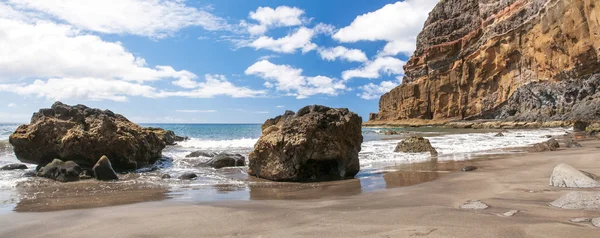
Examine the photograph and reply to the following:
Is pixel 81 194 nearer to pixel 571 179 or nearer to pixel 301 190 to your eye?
pixel 301 190

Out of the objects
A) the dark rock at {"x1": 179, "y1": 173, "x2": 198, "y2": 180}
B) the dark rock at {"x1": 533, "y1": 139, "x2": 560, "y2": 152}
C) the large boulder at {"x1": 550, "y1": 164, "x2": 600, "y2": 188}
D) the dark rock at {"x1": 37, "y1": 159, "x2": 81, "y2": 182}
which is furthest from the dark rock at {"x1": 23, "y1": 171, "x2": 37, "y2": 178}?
the dark rock at {"x1": 533, "y1": 139, "x2": 560, "y2": 152}

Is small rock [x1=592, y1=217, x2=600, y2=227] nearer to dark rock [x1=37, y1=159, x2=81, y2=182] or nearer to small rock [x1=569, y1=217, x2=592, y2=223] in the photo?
small rock [x1=569, y1=217, x2=592, y2=223]

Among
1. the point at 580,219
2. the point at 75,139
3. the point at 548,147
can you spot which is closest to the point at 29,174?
the point at 75,139

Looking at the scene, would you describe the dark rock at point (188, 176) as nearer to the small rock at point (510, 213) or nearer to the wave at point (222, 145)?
the small rock at point (510, 213)

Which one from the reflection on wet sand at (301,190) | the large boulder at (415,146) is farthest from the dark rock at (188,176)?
the large boulder at (415,146)

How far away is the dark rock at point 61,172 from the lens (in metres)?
8.88

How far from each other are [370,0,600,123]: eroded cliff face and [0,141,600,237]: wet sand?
46639 mm

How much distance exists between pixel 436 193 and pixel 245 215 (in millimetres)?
3352

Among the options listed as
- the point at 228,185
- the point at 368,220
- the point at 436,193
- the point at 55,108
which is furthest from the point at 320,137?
the point at 55,108

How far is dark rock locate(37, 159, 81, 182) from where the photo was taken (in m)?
8.88

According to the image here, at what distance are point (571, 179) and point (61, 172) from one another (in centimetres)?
1086

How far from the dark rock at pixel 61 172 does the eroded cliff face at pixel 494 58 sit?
1973 inches

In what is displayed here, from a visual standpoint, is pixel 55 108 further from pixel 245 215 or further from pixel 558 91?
pixel 558 91

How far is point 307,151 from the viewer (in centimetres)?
898
